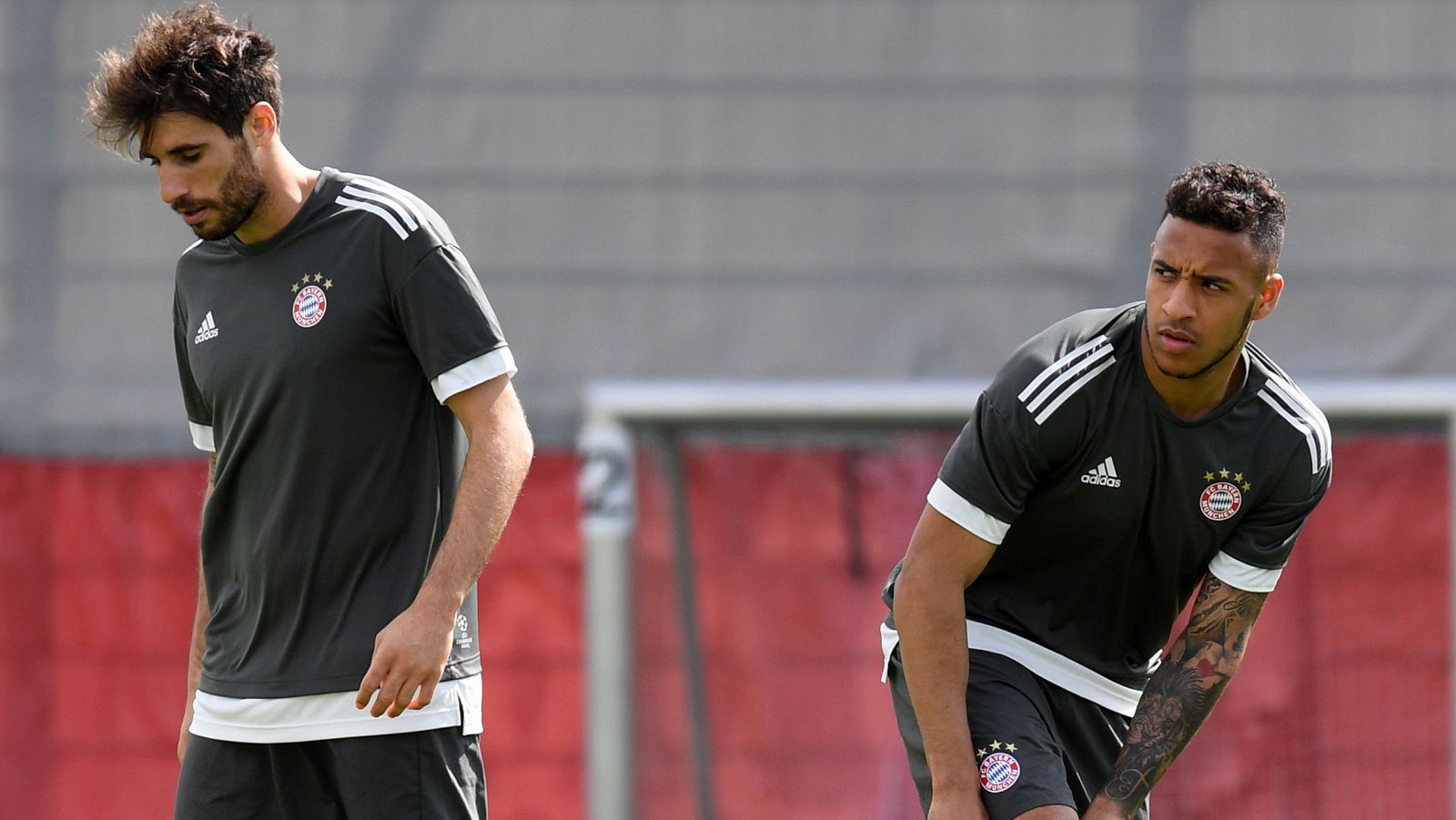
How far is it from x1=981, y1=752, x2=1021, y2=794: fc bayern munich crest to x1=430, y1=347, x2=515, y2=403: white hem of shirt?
44.4 inches

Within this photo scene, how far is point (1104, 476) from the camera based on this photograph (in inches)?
113

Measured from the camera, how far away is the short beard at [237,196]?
262 cm

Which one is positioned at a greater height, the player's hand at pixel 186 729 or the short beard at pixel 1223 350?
the short beard at pixel 1223 350

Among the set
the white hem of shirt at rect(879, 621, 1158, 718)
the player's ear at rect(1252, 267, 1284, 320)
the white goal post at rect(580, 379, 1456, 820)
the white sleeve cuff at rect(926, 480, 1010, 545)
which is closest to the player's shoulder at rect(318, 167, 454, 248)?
the white sleeve cuff at rect(926, 480, 1010, 545)

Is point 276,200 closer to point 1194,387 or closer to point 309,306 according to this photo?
point 309,306

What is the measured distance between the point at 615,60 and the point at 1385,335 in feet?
7.89

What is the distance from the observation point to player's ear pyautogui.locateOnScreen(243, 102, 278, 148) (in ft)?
8.72

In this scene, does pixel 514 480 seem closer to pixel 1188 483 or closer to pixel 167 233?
pixel 1188 483

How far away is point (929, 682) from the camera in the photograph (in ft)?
9.23

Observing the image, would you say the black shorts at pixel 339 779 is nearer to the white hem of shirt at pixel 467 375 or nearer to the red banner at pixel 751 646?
the white hem of shirt at pixel 467 375

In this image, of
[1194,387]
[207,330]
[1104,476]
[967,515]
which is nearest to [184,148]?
[207,330]

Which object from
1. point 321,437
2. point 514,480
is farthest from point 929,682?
point 321,437

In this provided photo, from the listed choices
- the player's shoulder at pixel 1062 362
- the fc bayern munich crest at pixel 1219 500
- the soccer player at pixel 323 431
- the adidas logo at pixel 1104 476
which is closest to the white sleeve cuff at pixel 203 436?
the soccer player at pixel 323 431

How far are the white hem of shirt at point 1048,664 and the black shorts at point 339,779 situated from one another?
87 centimetres
